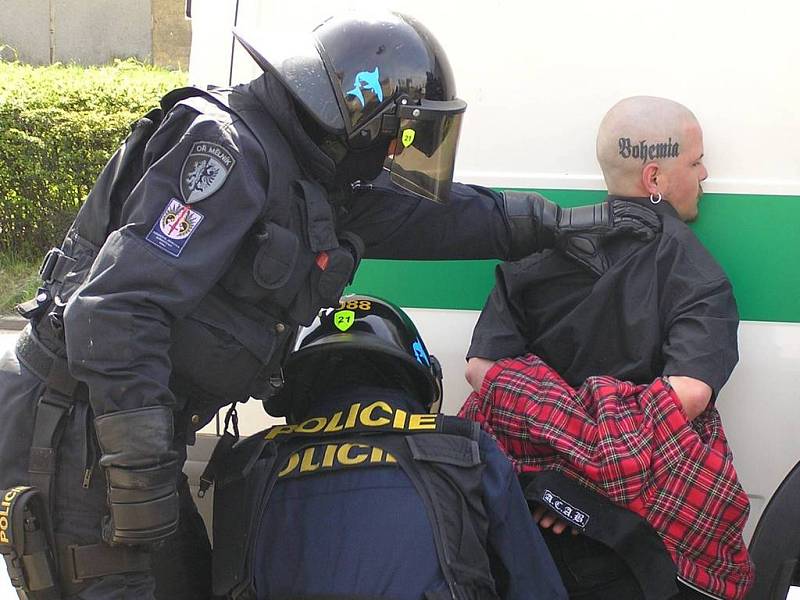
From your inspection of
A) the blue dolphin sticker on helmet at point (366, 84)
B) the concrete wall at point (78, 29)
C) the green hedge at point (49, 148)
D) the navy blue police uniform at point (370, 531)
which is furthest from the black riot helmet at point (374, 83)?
the concrete wall at point (78, 29)

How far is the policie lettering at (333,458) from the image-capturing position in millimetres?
1982

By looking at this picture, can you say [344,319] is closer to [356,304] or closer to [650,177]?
[356,304]

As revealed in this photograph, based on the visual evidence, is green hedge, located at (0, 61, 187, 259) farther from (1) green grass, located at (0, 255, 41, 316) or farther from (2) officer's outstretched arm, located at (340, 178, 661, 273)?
(2) officer's outstretched arm, located at (340, 178, 661, 273)

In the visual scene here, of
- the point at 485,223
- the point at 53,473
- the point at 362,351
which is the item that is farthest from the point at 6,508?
the point at 485,223

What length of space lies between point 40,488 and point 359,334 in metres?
0.76

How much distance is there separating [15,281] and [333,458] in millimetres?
5674

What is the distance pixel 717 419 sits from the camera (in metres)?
2.37

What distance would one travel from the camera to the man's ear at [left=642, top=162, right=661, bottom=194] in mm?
2439

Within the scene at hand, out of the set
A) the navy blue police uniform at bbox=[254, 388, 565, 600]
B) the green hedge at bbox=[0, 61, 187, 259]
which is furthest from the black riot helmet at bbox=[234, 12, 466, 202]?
the green hedge at bbox=[0, 61, 187, 259]

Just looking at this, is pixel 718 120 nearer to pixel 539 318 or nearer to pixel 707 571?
pixel 539 318

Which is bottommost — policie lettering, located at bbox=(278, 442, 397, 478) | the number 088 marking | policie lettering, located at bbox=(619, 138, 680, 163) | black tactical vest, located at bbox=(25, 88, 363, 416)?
policie lettering, located at bbox=(278, 442, 397, 478)

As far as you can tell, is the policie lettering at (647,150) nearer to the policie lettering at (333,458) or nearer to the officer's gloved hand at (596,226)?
the officer's gloved hand at (596,226)

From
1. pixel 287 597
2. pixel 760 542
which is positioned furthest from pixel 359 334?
pixel 760 542

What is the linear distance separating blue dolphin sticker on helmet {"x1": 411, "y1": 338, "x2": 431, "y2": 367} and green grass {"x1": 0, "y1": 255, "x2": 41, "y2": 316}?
5.07m
